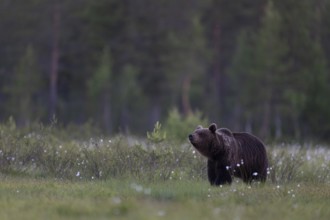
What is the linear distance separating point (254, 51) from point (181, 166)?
121 feet

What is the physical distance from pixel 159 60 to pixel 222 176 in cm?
4275

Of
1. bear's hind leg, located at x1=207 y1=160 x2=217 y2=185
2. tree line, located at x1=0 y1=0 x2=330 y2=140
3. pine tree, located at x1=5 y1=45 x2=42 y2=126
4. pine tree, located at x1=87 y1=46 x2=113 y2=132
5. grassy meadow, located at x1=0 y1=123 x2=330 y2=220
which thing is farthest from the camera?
pine tree, located at x1=87 y1=46 x2=113 y2=132

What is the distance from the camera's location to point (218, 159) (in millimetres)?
13758

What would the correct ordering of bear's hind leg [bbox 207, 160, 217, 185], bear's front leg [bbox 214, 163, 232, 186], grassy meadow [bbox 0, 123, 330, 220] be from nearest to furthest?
grassy meadow [bbox 0, 123, 330, 220] < bear's front leg [bbox 214, 163, 232, 186] < bear's hind leg [bbox 207, 160, 217, 185]

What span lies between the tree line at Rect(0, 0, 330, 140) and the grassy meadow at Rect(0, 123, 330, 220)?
2833cm

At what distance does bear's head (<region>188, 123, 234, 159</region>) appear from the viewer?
1352 cm

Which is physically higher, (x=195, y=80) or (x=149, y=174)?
(x=149, y=174)

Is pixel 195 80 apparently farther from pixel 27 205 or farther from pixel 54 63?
pixel 27 205

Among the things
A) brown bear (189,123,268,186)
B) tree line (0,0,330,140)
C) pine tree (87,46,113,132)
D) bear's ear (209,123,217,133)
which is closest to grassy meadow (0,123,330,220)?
brown bear (189,123,268,186)

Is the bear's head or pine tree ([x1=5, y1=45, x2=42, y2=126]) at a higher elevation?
the bear's head

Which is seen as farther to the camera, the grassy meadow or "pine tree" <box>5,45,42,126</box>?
"pine tree" <box>5,45,42,126</box>

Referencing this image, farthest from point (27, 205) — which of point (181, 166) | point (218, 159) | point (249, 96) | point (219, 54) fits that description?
point (219, 54)

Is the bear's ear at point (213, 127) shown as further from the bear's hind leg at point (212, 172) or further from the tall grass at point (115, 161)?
the tall grass at point (115, 161)

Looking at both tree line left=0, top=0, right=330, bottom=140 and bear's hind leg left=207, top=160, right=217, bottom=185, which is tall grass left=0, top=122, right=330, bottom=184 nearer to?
bear's hind leg left=207, top=160, right=217, bottom=185
